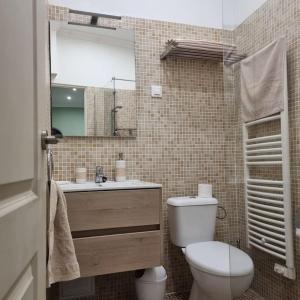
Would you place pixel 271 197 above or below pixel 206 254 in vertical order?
above

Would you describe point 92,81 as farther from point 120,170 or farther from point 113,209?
point 113,209

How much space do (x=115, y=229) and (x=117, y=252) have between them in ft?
0.43

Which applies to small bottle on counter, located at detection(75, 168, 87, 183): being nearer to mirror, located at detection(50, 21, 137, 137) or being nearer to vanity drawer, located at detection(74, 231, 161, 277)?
mirror, located at detection(50, 21, 137, 137)

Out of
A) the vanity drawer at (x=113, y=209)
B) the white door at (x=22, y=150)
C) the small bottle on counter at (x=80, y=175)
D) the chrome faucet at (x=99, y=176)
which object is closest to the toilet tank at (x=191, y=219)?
the vanity drawer at (x=113, y=209)

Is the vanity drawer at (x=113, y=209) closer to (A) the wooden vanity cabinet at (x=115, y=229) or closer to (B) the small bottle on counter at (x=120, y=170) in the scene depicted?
(A) the wooden vanity cabinet at (x=115, y=229)

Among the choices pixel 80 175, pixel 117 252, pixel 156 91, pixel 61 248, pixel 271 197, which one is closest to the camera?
pixel 61 248

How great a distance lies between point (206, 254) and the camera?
176cm

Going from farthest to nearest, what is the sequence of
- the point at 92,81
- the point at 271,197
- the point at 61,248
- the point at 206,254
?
the point at 92,81 → the point at 271,197 → the point at 206,254 → the point at 61,248

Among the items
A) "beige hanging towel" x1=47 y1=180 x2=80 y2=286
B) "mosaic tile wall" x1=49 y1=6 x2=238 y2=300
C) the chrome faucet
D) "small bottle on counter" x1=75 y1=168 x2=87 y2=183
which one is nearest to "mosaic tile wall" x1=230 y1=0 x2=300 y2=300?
"mosaic tile wall" x1=49 y1=6 x2=238 y2=300

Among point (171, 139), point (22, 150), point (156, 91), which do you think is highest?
point (156, 91)

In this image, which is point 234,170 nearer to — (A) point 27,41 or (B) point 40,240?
(B) point 40,240

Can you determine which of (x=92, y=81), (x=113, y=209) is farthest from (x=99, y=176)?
(x=92, y=81)

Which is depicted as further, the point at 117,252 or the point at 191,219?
the point at 191,219

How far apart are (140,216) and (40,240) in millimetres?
949
